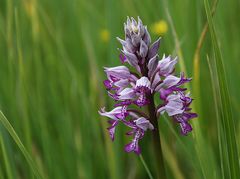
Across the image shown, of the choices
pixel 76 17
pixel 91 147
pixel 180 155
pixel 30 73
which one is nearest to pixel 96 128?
pixel 91 147

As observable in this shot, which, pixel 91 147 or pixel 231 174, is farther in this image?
pixel 91 147

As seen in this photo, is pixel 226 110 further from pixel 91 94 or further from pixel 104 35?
pixel 104 35

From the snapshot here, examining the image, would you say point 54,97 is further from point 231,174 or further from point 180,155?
point 231,174

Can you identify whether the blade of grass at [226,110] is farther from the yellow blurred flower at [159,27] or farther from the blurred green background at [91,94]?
the yellow blurred flower at [159,27]

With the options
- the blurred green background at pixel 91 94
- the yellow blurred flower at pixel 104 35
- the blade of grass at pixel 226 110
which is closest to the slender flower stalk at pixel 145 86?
the blade of grass at pixel 226 110

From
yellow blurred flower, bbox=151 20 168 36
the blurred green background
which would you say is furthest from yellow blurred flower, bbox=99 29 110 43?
yellow blurred flower, bbox=151 20 168 36

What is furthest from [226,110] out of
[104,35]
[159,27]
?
[104,35]

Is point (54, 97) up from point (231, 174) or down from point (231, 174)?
up
